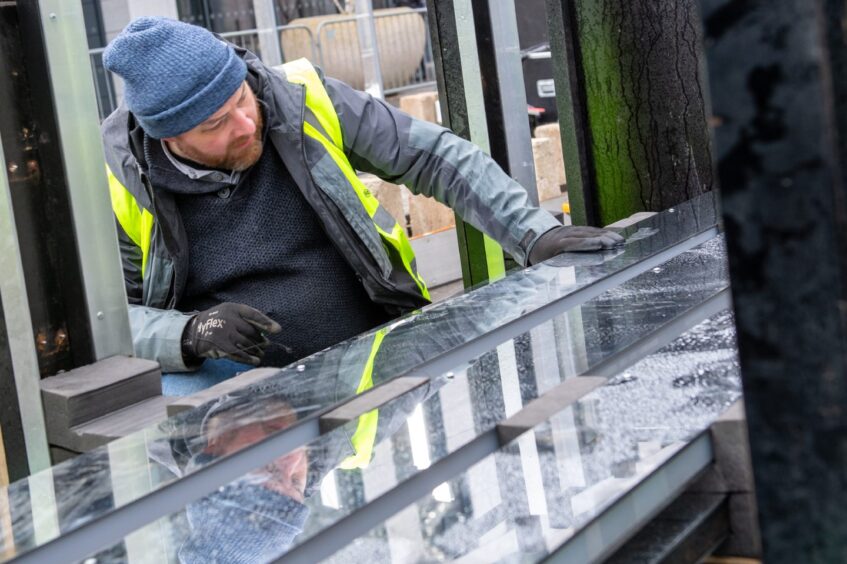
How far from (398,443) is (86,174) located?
134 centimetres

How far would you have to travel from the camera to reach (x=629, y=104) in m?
3.84

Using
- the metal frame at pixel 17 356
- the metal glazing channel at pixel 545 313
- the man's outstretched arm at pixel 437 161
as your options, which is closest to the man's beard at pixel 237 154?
the man's outstretched arm at pixel 437 161

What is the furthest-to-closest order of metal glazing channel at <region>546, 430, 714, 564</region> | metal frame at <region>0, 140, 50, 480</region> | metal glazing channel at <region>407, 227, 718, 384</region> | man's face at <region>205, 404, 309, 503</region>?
metal frame at <region>0, 140, 50, 480</region>, metal glazing channel at <region>407, 227, 718, 384</region>, man's face at <region>205, 404, 309, 503</region>, metal glazing channel at <region>546, 430, 714, 564</region>

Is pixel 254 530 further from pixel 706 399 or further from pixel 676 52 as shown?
pixel 676 52

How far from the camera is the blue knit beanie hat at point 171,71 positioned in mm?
3014

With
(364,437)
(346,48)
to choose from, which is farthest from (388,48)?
(364,437)

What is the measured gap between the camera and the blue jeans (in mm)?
3295

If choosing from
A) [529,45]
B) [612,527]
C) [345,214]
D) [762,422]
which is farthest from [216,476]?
[529,45]

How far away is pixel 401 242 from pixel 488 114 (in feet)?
2.51

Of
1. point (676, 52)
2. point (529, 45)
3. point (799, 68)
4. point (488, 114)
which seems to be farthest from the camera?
point (529, 45)

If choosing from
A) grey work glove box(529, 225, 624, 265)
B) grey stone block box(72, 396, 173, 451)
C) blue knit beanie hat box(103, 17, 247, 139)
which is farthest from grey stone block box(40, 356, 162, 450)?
grey work glove box(529, 225, 624, 265)

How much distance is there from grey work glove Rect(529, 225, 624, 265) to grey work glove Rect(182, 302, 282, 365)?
2.44ft

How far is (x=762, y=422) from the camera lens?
3.00 feet

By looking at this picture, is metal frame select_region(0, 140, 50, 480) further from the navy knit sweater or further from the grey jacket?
the navy knit sweater
